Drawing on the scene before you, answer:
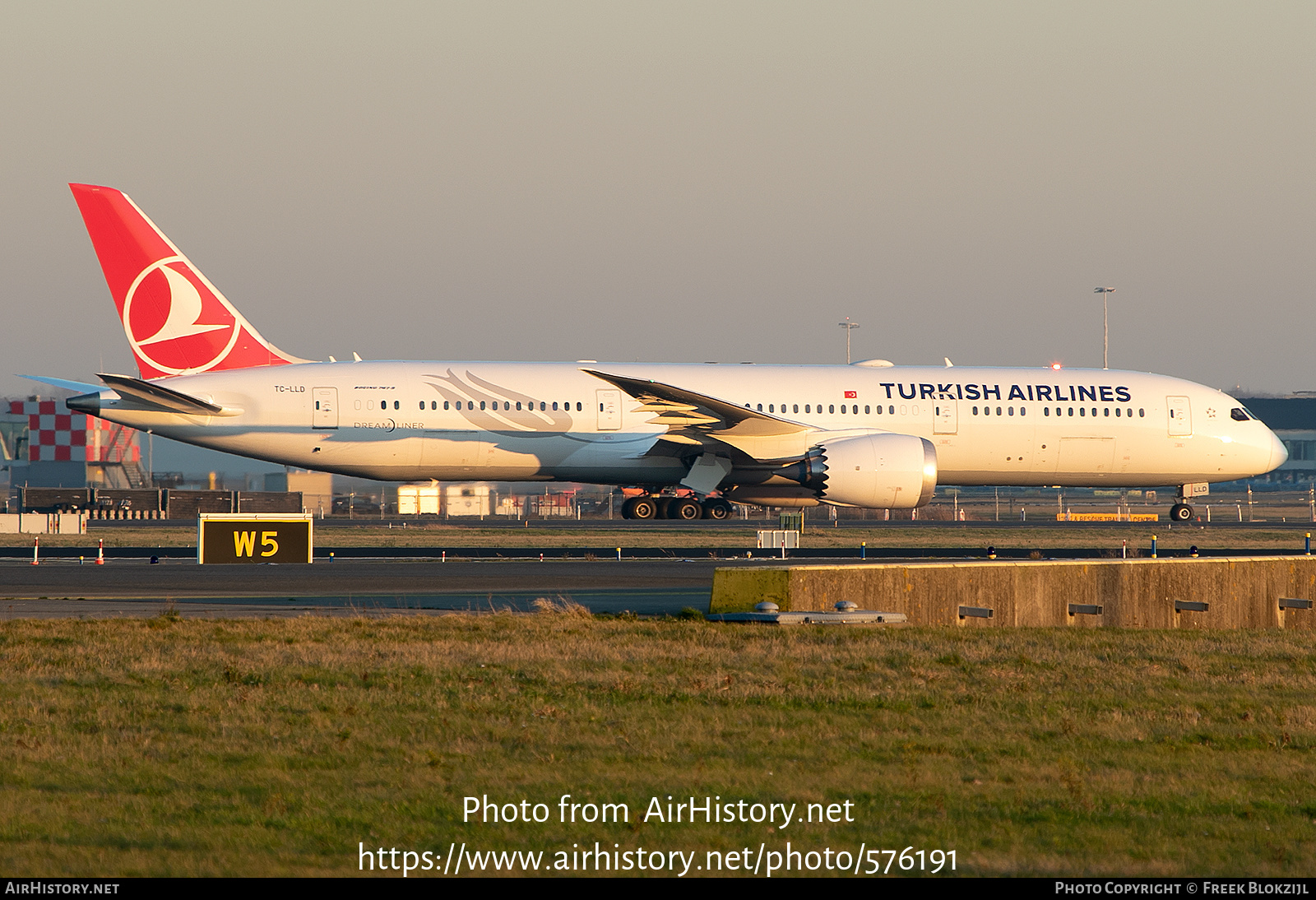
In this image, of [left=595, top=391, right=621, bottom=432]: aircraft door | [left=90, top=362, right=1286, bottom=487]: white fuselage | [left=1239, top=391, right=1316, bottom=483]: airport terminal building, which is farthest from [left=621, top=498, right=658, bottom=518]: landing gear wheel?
[left=1239, top=391, right=1316, bottom=483]: airport terminal building

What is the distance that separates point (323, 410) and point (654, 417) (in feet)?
26.2

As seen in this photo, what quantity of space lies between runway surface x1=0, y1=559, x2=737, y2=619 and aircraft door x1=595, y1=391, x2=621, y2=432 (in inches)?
260

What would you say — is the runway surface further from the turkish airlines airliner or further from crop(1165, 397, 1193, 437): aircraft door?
crop(1165, 397, 1193, 437): aircraft door

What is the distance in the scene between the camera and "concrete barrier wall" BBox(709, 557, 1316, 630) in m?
16.6

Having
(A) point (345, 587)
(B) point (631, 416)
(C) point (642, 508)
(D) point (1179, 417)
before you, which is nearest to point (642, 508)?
(C) point (642, 508)

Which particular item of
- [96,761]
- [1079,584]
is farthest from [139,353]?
[96,761]

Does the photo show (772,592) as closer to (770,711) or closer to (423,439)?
(770,711)

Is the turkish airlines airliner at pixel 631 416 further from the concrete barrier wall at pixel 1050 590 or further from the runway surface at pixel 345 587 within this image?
the concrete barrier wall at pixel 1050 590

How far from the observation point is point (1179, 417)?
36.2 meters

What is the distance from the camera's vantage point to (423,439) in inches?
1284

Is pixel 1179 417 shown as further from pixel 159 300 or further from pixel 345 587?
pixel 159 300

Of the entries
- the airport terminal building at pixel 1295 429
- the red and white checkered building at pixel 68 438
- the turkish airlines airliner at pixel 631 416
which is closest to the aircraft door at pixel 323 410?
the turkish airlines airliner at pixel 631 416

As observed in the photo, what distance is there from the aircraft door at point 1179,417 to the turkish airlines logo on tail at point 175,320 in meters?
24.2

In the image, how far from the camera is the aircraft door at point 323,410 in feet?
106
